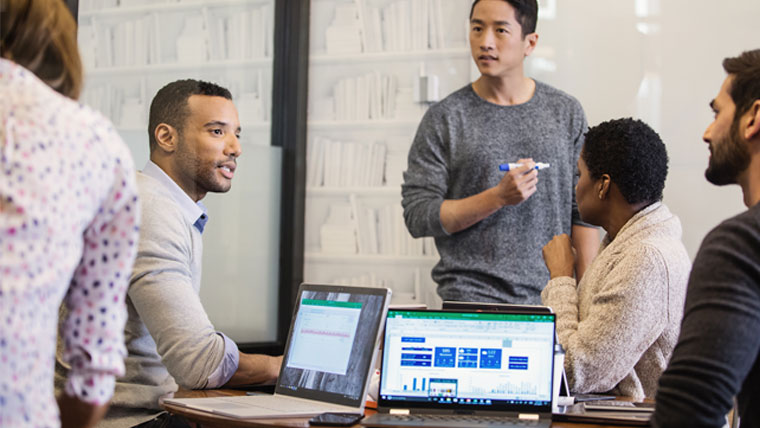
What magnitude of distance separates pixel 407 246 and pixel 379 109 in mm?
719

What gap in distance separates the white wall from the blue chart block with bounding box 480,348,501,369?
6.97 feet

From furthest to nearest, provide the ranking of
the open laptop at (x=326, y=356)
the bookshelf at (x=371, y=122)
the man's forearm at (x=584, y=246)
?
the bookshelf at (x=371, y=122)
the man's forearm at (x=584, y=246)
the open laptop at (x=326, y=356)

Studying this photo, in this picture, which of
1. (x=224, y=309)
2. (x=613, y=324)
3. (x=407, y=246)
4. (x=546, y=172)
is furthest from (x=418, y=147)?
(x=613, y=324)

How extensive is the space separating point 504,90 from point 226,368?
1812 millimetres

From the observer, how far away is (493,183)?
11.4ft

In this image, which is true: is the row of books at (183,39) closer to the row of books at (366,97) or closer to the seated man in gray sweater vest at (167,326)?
the row of books at (366,97)

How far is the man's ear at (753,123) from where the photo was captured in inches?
65.6

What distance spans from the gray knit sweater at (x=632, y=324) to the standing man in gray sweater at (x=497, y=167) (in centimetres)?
110

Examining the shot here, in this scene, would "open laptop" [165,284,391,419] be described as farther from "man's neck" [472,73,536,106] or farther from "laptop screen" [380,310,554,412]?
"man's neck" [472,73,536,106]

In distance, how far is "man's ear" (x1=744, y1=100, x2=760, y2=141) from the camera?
167 centimetres

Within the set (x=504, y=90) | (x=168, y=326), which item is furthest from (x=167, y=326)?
(x=504, y=90)

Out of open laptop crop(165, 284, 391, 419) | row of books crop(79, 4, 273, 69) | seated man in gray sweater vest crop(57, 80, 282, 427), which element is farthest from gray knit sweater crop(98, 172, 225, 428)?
row of books crop(79, 4, 273, 69)

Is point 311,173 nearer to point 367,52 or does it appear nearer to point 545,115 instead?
point 367,52

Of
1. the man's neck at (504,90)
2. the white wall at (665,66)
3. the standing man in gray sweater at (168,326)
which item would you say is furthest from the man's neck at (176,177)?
the white wall at (665,66)
